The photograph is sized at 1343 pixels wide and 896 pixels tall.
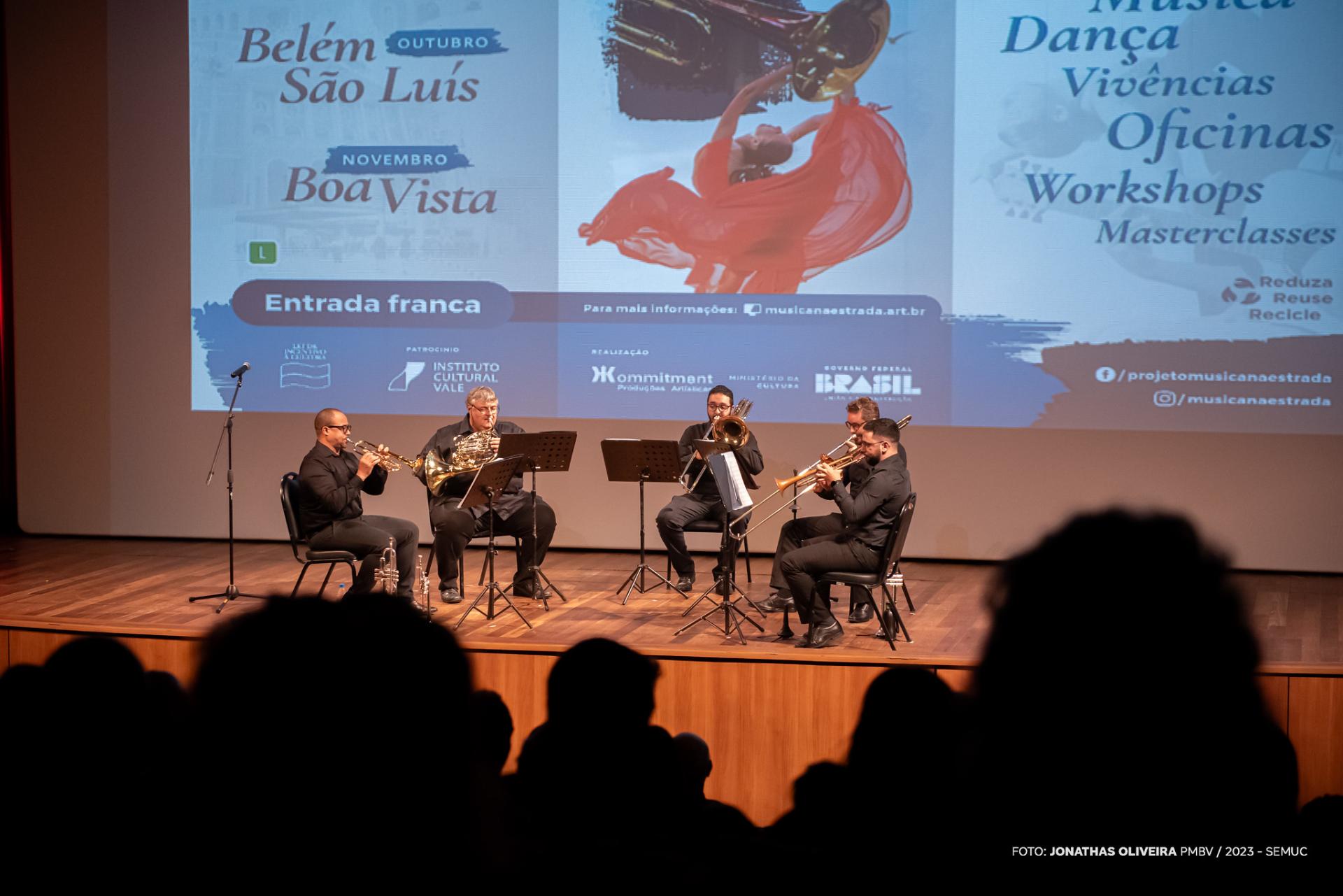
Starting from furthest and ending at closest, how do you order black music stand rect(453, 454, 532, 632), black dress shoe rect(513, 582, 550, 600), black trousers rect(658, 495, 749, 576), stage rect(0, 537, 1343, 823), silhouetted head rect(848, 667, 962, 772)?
black trousers rect(658, 495, 749, 576) → black dress shoe rect(513, 582, 550, 600) → black music stand rect(453, 454, 532, 632) → stage rect(0, 537, 1343, 823) → silhouetted head rect(848, 667, 962, 772)

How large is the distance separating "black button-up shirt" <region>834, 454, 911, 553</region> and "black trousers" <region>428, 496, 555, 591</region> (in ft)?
6.15

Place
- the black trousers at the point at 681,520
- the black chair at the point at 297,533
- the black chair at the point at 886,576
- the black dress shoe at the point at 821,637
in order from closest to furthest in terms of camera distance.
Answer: the black chair at the point at 886,576 → the black dress shoe at the point at 821,637 → the black chair at the point at 297,533 → the black trousers at the point at 681,520

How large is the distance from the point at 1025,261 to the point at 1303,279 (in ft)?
5.28

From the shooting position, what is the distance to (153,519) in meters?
8.69

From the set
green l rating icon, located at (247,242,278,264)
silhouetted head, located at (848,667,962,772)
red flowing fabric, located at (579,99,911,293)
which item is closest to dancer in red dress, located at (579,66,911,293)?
red flowing fabric, located at (579,99,911,293)

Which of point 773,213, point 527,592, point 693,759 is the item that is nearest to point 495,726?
point 693,759

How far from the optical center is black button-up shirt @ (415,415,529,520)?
21.9ft

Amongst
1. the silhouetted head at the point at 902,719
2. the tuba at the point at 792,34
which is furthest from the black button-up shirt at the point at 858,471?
the silhouetted head at the point at 902,719

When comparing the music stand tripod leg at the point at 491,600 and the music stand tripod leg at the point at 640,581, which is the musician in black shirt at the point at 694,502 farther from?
the music stand tripod leg at the point at 491,600

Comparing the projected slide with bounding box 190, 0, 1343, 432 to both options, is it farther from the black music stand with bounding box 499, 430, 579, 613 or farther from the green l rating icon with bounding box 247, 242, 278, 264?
the black music stand with bounding box 499, 430, 579, 613

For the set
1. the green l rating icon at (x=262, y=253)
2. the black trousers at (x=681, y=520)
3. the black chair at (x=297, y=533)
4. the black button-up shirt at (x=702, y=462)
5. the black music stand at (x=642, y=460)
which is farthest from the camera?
the green l rating icon at (x=262, y=253)

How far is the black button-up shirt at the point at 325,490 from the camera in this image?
611 cm

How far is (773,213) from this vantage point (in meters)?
7.68

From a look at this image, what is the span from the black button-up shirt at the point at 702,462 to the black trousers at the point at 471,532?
875 mm
